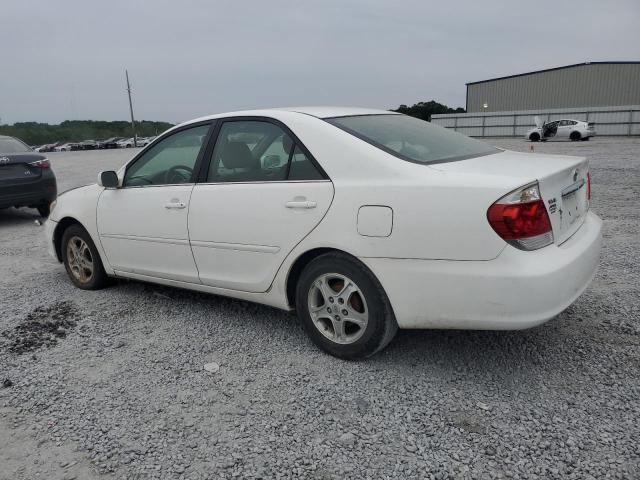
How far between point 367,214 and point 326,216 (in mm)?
272

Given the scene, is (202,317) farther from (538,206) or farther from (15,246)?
(15,246)

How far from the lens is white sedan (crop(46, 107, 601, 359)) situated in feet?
8.98

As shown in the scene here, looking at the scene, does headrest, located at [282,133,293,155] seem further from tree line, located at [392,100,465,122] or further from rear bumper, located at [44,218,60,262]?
tree line, located at [392,100,465,122]

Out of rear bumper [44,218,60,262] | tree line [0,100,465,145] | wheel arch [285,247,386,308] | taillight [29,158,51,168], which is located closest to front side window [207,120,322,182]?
wheel arch [285,247,386,308]

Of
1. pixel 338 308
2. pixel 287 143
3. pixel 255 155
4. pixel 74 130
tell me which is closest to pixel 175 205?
pixel 255 155

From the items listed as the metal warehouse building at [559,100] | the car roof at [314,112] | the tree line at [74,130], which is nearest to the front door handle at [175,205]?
the car roof at [314,112]

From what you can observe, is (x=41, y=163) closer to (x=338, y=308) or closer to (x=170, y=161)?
(x=170, y=161)

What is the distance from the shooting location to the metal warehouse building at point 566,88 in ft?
143

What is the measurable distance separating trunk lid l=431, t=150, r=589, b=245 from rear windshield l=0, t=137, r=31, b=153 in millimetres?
8614

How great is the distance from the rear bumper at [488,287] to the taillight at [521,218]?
57 millimetres

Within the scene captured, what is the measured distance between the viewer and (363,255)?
3.03m

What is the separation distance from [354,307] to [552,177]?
132 cm

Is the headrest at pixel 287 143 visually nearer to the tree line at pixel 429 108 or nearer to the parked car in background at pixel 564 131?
the parked car in background at pixel 564 131

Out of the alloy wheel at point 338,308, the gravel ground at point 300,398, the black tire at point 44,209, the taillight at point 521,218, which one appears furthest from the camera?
the black tire at point 44,209
